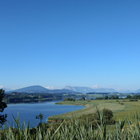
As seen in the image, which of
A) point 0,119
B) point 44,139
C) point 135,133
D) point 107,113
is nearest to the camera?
point 44,139

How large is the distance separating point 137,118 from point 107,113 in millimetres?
40843

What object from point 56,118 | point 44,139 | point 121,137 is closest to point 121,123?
point 121,137

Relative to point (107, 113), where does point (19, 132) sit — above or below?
above

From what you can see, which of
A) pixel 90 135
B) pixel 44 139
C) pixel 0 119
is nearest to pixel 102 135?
pixel 90 135

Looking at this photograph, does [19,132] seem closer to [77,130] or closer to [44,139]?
[44,139]

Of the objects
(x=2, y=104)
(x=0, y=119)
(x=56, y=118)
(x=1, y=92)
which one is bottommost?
(x=56, y=118)

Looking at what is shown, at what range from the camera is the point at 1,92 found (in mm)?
30594

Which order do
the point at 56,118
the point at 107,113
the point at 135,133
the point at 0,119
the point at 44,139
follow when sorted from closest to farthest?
the point at 44,139 < the point at 135,133 < the point at 0,119 < the point at 107,113 < the point at 56,118

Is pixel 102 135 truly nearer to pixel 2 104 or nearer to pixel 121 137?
pixel 121 137

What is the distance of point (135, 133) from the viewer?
643 centimetres

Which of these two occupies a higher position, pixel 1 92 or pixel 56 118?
pixel 1 92

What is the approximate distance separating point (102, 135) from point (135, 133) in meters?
1.41

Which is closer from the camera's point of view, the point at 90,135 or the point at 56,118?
the point at 90,135

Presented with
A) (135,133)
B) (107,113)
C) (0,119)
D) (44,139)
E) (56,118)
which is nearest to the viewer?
(44,139)
